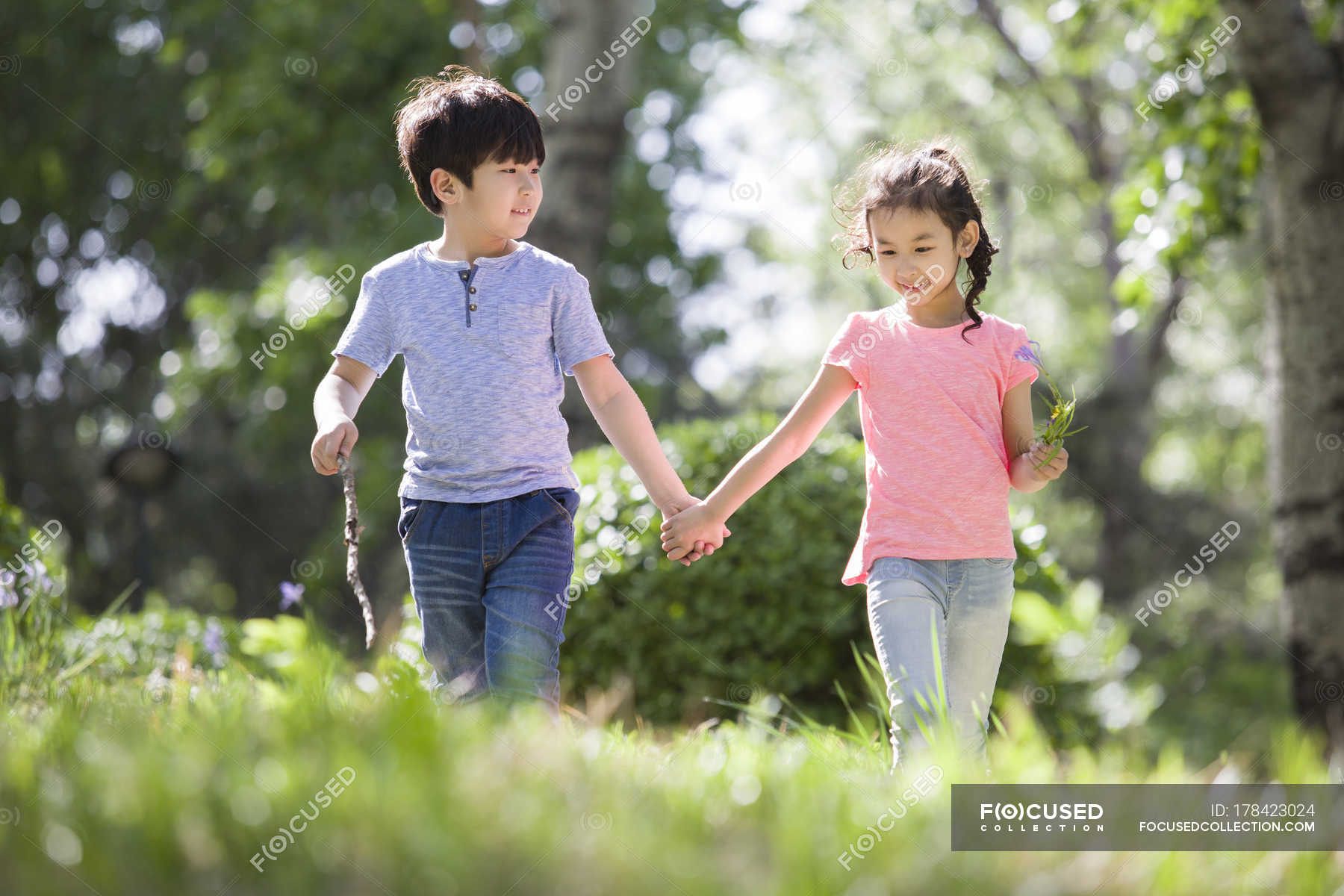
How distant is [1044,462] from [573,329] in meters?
1.25

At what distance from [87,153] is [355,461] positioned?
7357 millimetres

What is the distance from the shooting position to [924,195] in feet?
9.47

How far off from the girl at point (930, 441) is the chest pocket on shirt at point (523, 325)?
648mm

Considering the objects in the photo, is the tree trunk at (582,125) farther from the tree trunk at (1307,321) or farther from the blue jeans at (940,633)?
the blue jeans at (940,633)

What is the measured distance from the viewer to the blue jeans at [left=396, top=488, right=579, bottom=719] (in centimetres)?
270

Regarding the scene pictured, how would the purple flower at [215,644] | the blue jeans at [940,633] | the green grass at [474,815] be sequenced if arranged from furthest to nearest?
the purple flower at [215,644] < the blue jeans at [940,633] < the green grass at [474,815]

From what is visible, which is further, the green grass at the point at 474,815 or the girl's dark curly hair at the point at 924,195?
the girl's dark curly hair at the point at 924,195

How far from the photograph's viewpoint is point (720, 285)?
17641 mm

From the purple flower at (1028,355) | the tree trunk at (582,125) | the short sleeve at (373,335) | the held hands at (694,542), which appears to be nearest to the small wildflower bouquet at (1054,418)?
the purple flower at (1028,355)

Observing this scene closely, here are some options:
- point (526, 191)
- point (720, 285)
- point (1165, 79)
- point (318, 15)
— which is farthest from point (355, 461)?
point (526, 191)

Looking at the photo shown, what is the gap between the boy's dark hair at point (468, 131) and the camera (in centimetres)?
291

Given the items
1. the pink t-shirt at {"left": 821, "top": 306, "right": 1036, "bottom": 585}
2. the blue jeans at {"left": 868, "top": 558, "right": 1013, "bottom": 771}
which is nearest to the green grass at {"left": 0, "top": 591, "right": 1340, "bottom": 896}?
the blue jeans at {"left": 868, "top": 558, "right": 1013, "bottom": 771}

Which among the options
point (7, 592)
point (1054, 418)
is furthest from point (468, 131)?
point (7, 592)

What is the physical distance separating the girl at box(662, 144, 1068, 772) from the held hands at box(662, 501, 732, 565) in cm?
4
